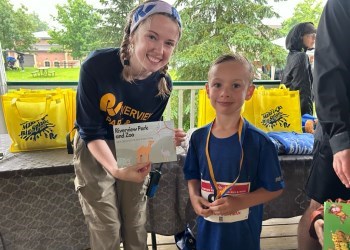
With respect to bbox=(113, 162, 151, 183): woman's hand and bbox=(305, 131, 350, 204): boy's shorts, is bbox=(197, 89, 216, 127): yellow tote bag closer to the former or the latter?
bbox=(305, 131, 350, 204): boy's shorts

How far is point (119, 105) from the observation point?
1.13 metres

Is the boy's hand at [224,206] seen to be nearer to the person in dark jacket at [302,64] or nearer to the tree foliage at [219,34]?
the person in dark jacket at [302,64]

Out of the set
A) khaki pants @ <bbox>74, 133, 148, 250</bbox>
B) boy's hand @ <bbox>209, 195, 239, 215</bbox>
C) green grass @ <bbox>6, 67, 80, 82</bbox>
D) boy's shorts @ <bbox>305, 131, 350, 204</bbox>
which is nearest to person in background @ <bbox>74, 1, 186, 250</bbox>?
khaki pants @ <bbox>74, 133, 148, 250</bbox>

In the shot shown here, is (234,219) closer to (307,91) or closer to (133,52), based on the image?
(133,52)

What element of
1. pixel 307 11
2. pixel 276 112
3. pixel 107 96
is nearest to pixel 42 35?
pixel 107 96

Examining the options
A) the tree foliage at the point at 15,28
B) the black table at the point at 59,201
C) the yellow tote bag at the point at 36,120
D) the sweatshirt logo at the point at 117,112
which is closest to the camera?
the sweatshirt logo at the point at 117,112

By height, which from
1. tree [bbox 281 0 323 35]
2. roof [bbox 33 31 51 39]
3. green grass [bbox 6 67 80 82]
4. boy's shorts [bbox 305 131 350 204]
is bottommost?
boy's shorts [bbox 305 131 350 204]

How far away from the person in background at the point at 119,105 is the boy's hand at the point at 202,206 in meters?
0.23

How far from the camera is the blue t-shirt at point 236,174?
1026 millimetres

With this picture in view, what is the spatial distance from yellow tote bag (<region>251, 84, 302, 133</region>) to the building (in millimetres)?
1986

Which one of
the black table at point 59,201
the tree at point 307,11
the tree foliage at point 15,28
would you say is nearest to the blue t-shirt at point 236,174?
the black table at point 59,201

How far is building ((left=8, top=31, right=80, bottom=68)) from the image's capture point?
118 inches

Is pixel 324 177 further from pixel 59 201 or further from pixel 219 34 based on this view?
pixel 219 34

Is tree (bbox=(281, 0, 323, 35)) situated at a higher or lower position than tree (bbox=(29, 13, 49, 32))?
higher
